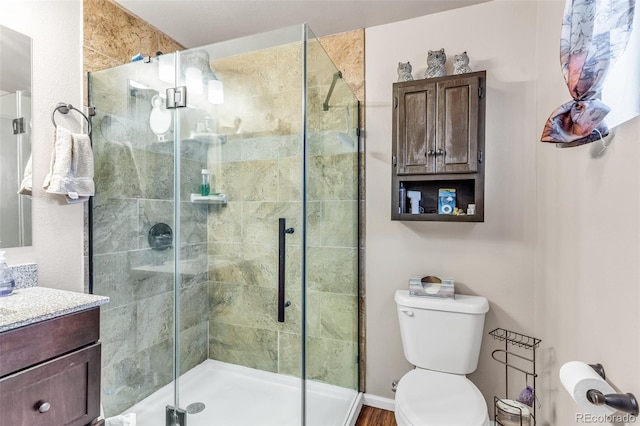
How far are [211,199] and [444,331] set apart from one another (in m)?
1.60

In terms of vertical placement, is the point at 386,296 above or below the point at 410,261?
below

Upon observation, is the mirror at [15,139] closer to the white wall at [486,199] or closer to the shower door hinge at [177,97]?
the shower door hinge at [177,97]

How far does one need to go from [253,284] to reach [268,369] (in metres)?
0.55

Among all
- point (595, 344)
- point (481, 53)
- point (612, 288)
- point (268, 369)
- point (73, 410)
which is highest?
point (481, 53)

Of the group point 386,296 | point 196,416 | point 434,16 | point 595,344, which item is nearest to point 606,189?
point 595,344

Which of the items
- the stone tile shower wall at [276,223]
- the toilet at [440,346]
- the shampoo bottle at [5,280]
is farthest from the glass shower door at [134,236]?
the toilet at [440,346]

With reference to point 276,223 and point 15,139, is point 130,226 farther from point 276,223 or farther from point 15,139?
point 276,223

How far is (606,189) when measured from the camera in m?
1.01

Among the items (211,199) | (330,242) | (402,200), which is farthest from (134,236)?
(402,200)

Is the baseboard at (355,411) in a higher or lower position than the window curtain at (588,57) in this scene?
lower

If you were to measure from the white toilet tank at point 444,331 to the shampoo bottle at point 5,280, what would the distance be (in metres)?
1.81

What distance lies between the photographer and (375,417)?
2070mm

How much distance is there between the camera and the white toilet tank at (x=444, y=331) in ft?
5.75

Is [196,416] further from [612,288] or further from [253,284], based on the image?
[612,288]
